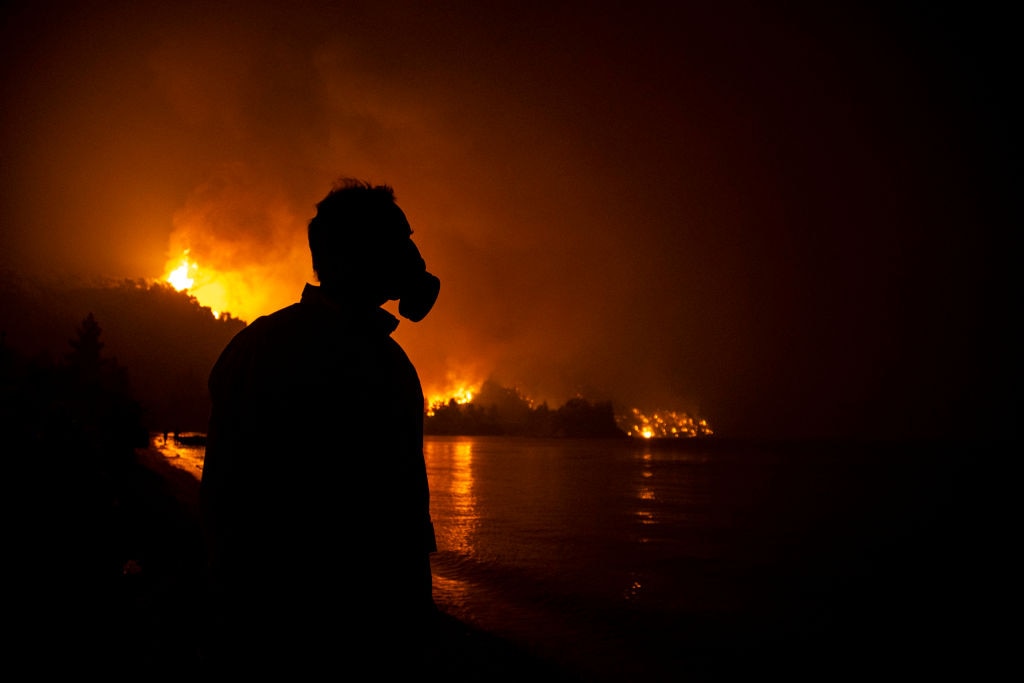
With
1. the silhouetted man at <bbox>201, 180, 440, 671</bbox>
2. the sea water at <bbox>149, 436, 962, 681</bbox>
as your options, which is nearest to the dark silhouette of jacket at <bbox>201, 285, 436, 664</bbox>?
the silhouetted man at <bbox>201, 180, 440, 671</bbox>

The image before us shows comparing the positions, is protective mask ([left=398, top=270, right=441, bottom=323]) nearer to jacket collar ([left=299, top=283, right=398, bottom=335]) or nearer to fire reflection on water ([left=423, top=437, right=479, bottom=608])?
jacket collar ([left=299, top=283, right=398, bottom=335])

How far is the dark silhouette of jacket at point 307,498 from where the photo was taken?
1.89 m

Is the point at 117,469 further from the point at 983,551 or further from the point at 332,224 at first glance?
the point at 983,551

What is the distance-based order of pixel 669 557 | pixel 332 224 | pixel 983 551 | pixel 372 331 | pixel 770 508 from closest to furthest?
pixel 372 331 → pixel 332 224 → pixel 669 557 → pixel 983 551 → pixel 770 508

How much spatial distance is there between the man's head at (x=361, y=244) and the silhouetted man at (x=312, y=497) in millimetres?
238

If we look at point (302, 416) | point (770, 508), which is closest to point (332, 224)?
point (302, 416)

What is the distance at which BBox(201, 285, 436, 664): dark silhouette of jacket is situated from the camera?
6.19ft

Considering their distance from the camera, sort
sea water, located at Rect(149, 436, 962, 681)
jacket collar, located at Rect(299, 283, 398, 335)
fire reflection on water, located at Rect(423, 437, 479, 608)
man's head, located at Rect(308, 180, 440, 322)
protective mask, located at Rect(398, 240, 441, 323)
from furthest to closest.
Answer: fire reflection on water, located at Rect(423, 437, 479, 608) → sea water, located at Rect(149, 436, 962, 681) → protective mask, located at Rect(398, 240, 441, 323) → man's head, located at Rect(308, 180, 440, 322) → jacket collar, located at Rect(299, 283, 398, 335)

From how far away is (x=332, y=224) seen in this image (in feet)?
8.12

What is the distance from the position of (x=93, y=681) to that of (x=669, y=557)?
2490 centimetres

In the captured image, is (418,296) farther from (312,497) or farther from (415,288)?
(312,497)

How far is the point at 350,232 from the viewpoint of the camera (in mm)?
2471

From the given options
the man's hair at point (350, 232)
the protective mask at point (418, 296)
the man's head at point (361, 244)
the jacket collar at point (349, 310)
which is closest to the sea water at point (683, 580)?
the protective mask at point (418, 296)

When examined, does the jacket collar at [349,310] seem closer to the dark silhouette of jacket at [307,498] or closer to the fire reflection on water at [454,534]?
the dark silhouette of jacket at [307,498]
